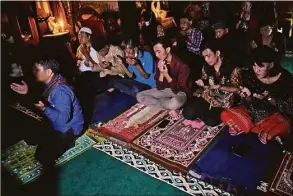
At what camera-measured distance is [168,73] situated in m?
4.53

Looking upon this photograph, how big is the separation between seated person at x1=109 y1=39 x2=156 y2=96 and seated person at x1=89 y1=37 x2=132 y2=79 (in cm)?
11

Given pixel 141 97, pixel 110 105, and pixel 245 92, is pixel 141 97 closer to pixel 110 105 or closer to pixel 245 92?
pixel 110 105

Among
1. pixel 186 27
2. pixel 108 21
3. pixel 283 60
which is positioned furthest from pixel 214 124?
pixel 108 21

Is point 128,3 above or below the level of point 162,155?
above

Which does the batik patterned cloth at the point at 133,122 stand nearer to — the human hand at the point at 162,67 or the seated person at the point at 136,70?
the seated person at the point at 136,70

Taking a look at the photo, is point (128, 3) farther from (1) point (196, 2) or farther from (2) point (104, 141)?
(2) point (104, 141)

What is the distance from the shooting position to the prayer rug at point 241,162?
3.04 metres

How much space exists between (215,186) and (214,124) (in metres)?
1.18

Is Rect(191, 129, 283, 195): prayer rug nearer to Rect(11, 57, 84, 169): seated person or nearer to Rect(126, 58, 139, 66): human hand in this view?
Rect(11, 57, 84, 169): seated person

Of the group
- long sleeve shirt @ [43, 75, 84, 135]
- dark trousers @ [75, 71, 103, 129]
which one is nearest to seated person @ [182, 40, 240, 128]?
long sleeve shirt @ [43, 75, 84, 135]

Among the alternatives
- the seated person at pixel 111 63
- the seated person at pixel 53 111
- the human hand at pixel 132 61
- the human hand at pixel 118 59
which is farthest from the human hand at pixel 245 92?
the seated person at pixel 53 111

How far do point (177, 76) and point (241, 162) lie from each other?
1824 mm

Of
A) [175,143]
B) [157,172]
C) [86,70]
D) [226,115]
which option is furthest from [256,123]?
[86,70]

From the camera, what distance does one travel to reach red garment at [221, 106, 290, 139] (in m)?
3.53
